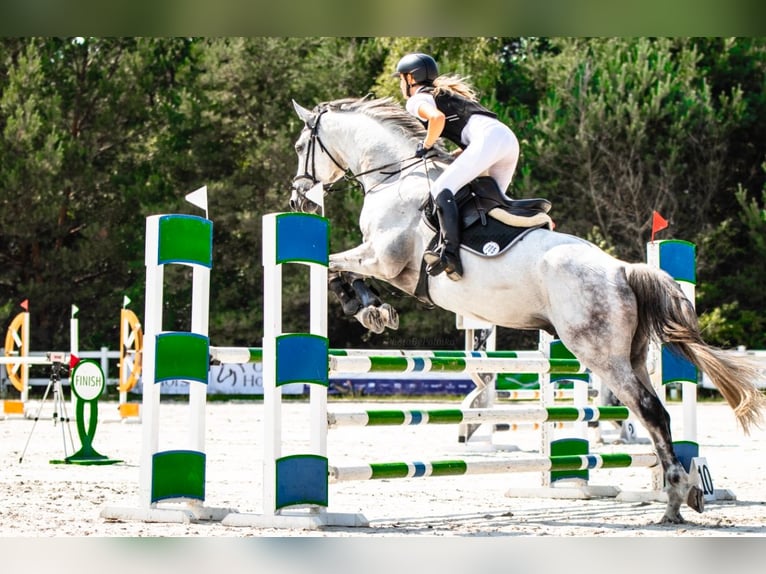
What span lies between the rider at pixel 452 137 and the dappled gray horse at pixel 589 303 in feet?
0.43

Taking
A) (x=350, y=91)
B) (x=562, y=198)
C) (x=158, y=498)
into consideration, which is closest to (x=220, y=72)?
(x=350, y=91)

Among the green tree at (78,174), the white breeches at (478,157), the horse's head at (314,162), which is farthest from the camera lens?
the green tree at (78,174)

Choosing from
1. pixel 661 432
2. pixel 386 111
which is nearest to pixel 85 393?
pixel 386 111

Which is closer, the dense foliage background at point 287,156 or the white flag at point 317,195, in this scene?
the white flag at point 317,195

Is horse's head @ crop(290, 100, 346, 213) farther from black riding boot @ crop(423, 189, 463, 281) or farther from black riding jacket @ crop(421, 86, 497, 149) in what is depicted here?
black riding boot @ crop(423, 189, 463, 281)

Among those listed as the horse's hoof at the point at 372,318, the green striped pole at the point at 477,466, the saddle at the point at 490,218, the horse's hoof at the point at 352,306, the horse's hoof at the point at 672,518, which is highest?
the saddle at the point at 490,218

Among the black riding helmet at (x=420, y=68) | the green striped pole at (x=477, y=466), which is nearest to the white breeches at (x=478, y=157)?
the black riding helmet at (x=420, y=68)

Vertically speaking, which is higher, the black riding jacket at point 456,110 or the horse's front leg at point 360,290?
the black riding jacket at point 456,110

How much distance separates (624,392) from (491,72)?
16618 millimetres

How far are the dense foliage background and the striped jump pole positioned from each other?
15626 mm

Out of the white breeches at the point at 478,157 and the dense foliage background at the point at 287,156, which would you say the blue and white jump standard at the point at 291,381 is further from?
the dense foliage background at the point at 287,156

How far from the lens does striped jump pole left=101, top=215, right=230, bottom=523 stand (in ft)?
15.4

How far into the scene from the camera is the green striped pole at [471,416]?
15.5ft
